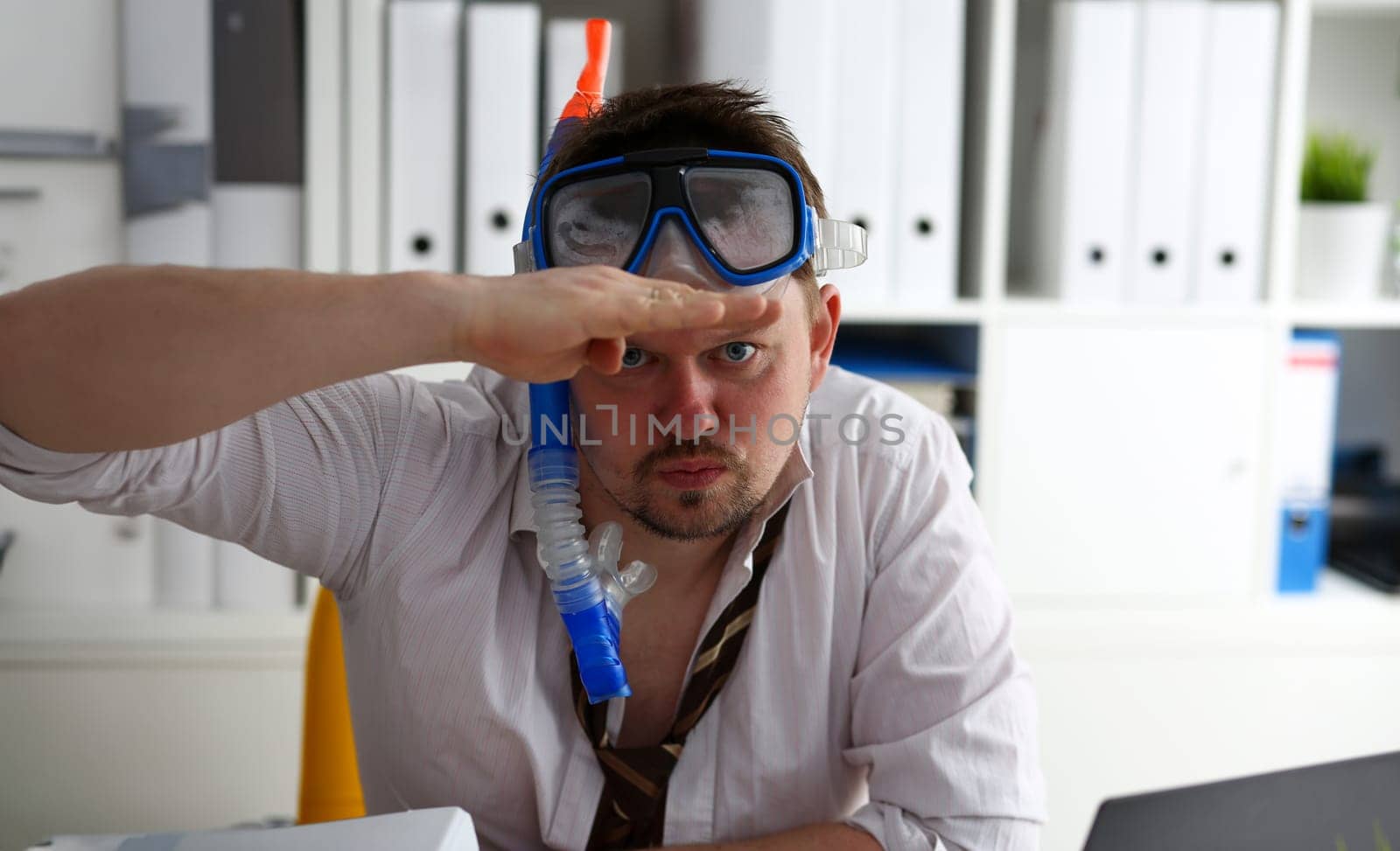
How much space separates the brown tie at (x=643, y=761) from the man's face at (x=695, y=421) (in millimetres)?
132

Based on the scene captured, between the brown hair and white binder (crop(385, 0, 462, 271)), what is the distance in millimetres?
662

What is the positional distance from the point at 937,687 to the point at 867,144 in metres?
0.91

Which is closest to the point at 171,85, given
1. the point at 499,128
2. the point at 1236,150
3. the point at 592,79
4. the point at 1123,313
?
the point at 499,128

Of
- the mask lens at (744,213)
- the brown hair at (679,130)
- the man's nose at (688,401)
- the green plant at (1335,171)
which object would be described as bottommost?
the man's nose at (688,401)

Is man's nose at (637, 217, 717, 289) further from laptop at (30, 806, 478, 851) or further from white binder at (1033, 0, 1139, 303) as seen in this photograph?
white binder at (1033, 0, 1139, 303)

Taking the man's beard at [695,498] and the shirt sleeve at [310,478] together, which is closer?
the shirt sleeve at [310,478]

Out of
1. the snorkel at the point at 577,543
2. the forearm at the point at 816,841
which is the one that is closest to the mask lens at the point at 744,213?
the snorkel at the point at 577,543

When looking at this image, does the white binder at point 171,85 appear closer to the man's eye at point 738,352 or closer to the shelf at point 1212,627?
the man's eye at point 738,352

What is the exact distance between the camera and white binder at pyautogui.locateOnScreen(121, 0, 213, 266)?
5.28 ft

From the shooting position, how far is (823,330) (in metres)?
1.13

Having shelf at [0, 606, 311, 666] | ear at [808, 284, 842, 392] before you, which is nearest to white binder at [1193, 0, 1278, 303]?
ear at [808, 284, 842, 392]

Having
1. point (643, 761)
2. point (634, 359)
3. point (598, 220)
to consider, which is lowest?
point (643, 761)

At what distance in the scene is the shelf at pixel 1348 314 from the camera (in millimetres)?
1831

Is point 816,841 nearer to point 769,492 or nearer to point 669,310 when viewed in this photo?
point 769,492
